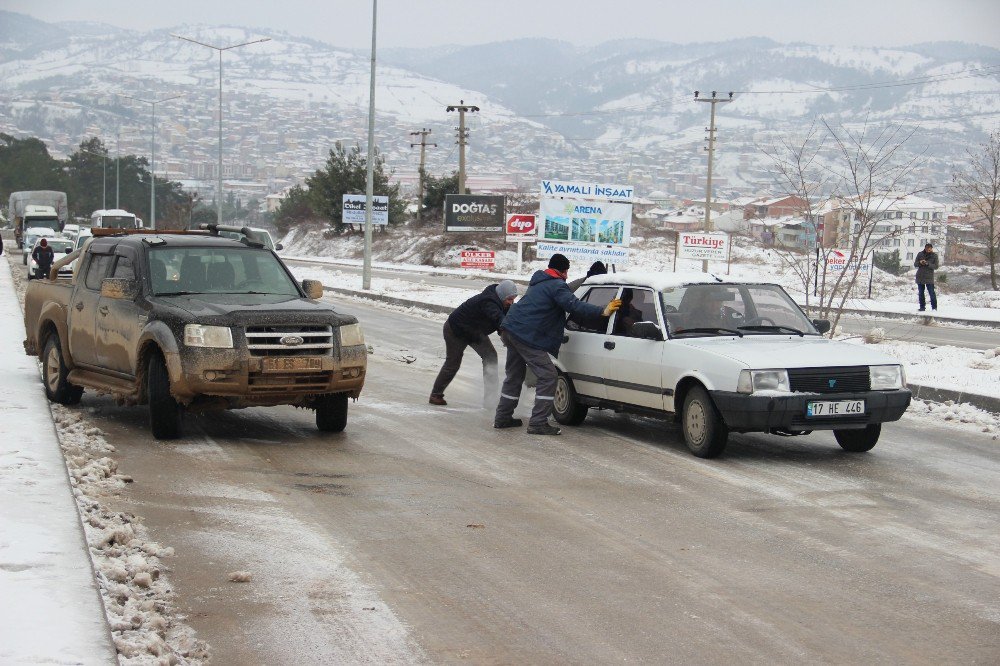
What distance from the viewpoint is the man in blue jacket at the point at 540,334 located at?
11.3m

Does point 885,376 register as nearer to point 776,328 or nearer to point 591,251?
point 776,328

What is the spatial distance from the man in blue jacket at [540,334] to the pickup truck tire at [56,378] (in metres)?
4.15

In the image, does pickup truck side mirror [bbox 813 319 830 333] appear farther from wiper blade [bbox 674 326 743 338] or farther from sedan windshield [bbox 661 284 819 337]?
wiper blade [bbox 674 326 743 338]

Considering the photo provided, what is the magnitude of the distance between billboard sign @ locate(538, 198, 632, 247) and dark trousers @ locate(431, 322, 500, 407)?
2188 centimetres

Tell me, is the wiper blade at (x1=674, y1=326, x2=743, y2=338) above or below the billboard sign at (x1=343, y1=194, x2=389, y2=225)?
below

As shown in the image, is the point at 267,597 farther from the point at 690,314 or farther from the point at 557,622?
the point at 690,314

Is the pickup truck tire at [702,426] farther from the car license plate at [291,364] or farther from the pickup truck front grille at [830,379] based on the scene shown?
the car license plate at [291,364]

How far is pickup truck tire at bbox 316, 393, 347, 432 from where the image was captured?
35.5 feet

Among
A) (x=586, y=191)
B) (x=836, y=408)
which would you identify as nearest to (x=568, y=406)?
(x=836, y=408)

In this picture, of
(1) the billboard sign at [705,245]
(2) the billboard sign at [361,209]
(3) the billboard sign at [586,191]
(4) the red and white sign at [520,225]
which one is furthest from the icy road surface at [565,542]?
(2) the billboard sign at [361,209]

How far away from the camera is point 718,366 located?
9914mm

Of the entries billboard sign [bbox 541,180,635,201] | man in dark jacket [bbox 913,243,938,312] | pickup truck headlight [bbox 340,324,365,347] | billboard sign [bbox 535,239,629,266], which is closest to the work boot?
pickup truck headlight [bbox 340,324,365,347]

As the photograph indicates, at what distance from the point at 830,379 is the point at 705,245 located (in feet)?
101

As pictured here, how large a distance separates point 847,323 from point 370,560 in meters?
22.9
